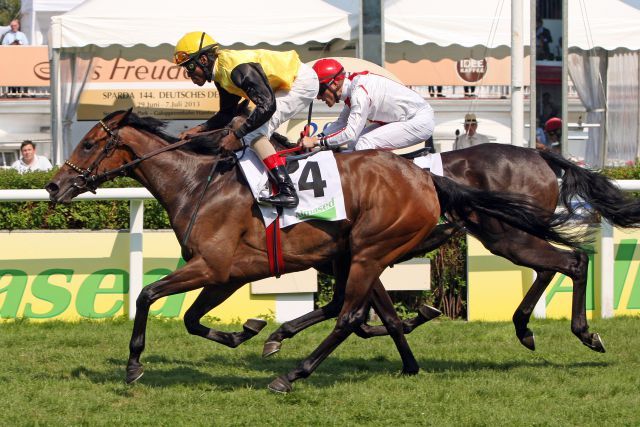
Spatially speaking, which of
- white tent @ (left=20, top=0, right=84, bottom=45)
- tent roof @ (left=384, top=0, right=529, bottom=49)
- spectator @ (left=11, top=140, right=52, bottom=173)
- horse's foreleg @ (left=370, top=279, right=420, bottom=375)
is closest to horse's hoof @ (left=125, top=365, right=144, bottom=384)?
horse's foreleg @ (left=370, top=279, right=420, bottom=375)

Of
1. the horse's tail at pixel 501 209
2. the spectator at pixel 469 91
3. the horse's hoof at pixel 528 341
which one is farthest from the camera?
the spectator at pixel 469 91

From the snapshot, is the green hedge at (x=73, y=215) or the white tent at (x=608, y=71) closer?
the green hedge at (x=73, y=215)

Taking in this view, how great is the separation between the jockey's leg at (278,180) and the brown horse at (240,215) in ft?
0.51

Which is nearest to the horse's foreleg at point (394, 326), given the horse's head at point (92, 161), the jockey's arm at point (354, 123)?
the jockey's arm at point (354, 123)

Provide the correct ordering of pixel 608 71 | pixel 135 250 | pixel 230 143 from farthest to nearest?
pixel 608 71 < pixel 135 250 < pixel 230 143

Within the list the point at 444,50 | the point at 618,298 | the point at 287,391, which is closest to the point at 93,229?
the point at 287,391

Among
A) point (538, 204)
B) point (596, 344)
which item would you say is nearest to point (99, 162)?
point (538, 204)

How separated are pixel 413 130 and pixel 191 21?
5.03 m

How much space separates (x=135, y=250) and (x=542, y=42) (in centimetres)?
905

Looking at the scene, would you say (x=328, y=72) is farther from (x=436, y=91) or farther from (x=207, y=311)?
(x=436, y=91)

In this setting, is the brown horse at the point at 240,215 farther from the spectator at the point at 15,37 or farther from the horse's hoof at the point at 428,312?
the spectator at the point at 15,37

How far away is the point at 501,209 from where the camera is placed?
620cm

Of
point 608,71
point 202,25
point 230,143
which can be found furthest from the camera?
point 608,71

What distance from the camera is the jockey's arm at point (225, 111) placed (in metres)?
6.29
